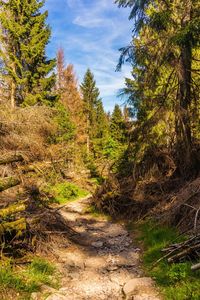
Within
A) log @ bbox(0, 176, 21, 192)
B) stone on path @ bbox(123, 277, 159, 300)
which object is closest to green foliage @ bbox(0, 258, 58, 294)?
stone on path @ bbox(123, 277, 159, 300)

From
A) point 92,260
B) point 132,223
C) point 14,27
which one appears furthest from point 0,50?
point 92,260

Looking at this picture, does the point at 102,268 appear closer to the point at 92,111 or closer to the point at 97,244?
the point at 97,244

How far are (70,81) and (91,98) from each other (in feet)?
10.9

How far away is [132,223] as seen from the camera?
30.9ft

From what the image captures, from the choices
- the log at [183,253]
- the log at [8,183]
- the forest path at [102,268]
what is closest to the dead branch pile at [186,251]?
the log at [183,253]

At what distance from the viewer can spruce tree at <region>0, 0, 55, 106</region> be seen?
17688 millimetres

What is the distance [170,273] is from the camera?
4.58m

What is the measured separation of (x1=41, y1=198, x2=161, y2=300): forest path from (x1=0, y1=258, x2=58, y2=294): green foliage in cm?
31

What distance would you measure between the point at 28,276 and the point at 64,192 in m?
9.30

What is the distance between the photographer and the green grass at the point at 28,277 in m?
4.51

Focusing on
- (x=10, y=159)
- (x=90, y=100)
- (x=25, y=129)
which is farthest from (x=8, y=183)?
(x=90, y=100)

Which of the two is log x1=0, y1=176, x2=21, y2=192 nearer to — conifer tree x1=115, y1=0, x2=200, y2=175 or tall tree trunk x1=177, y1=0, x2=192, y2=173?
conifer tree x1=115, y1=0, x2=200, y2=175

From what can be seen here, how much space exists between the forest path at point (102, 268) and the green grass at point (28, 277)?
296 mm

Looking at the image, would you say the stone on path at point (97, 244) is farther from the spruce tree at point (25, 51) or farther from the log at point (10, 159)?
the spruce tree at point (25, 51)
